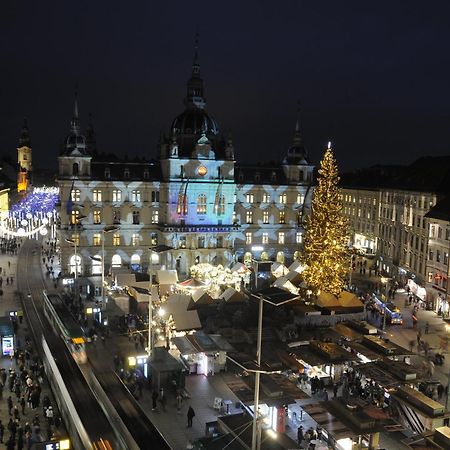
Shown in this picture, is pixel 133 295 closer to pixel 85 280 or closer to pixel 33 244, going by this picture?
pixel 85 280

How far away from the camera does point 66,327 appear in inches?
1491

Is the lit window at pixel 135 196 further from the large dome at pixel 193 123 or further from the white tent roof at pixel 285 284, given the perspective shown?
the white tent roof at pixel 285 284

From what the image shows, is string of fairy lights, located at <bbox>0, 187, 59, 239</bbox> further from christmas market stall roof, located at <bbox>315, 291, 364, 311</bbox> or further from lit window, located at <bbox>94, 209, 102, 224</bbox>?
christmas market stall roof, located at <bbox>315, 291, 364, 311</bbox>

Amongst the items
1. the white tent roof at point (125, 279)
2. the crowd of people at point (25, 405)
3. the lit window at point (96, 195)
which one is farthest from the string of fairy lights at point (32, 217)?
the crowd of people at point (25, 405)

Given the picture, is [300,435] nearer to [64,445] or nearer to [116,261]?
[64,445]

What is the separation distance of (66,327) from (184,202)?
30939 millimetres

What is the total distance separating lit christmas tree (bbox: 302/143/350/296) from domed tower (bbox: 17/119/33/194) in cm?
13104

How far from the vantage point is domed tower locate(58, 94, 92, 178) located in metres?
62.4

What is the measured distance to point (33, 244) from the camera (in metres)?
89.7

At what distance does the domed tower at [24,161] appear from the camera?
531 ft

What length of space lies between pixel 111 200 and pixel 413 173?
130ft

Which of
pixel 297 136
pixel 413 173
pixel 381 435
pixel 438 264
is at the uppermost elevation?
pixel 297 136

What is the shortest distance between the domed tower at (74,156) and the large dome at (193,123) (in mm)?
15093

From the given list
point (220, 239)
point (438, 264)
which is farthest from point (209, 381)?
point (220, 239)
